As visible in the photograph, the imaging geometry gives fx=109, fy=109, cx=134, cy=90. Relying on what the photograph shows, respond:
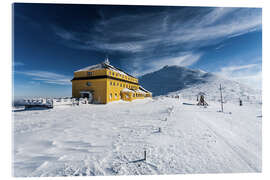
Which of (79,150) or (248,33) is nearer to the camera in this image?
(79,150)

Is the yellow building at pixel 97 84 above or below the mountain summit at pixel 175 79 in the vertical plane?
below

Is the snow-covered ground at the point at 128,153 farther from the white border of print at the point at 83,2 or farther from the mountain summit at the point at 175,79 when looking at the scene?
the mountain summit at the point at 175,79

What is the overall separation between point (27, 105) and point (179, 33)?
13.6 m

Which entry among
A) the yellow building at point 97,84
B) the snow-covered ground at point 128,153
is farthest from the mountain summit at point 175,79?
the snow-covered ground at point 128,153

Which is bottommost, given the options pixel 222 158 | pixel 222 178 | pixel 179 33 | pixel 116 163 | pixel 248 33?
pixel 222 178

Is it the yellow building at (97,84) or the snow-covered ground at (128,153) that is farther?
the yellow building at (97,84)

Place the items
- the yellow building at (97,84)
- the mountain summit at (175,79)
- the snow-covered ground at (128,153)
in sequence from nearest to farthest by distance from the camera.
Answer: the snow-covered ground at (128,153) → the yellow building at (97,84) → the mountain summit at (175,79)

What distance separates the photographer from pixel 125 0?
428cm

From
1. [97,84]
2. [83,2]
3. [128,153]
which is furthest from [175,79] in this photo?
[128,153]
